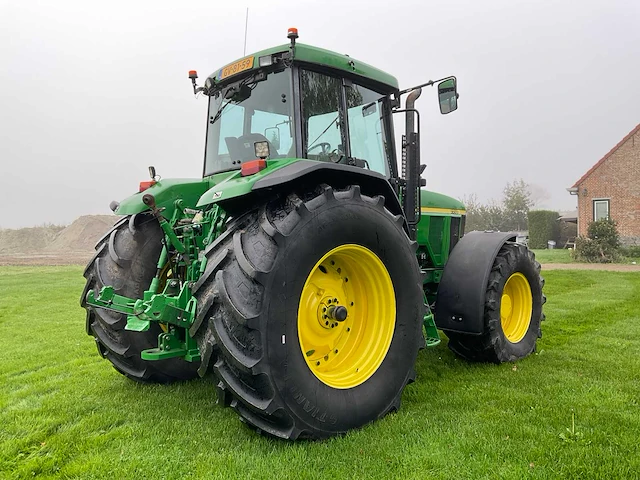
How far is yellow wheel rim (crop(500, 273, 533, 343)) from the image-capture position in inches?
190

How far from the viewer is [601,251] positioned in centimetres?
1878

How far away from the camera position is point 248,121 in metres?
3.73

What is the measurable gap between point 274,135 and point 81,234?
45733 millimetres

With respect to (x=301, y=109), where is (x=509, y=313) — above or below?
below

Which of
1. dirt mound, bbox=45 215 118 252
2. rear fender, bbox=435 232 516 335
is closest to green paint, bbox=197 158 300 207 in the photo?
rear fender, bbox=435 232 516 335

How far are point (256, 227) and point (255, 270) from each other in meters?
0.31

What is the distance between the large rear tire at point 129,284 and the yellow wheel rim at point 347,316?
1321mm

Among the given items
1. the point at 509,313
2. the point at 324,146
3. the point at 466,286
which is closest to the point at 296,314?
the point at 324,146

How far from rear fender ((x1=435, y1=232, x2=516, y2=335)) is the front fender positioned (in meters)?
2.34

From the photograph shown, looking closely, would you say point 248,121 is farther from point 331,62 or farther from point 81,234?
point 81,234

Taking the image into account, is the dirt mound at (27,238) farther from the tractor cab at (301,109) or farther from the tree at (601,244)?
the tractor cab at (301,109)

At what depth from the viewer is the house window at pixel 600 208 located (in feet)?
74.4

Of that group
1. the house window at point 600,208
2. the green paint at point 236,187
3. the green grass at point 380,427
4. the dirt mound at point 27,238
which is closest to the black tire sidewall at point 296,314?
the green grass at point 380,427

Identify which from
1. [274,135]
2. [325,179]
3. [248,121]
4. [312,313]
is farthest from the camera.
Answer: [248,121]
